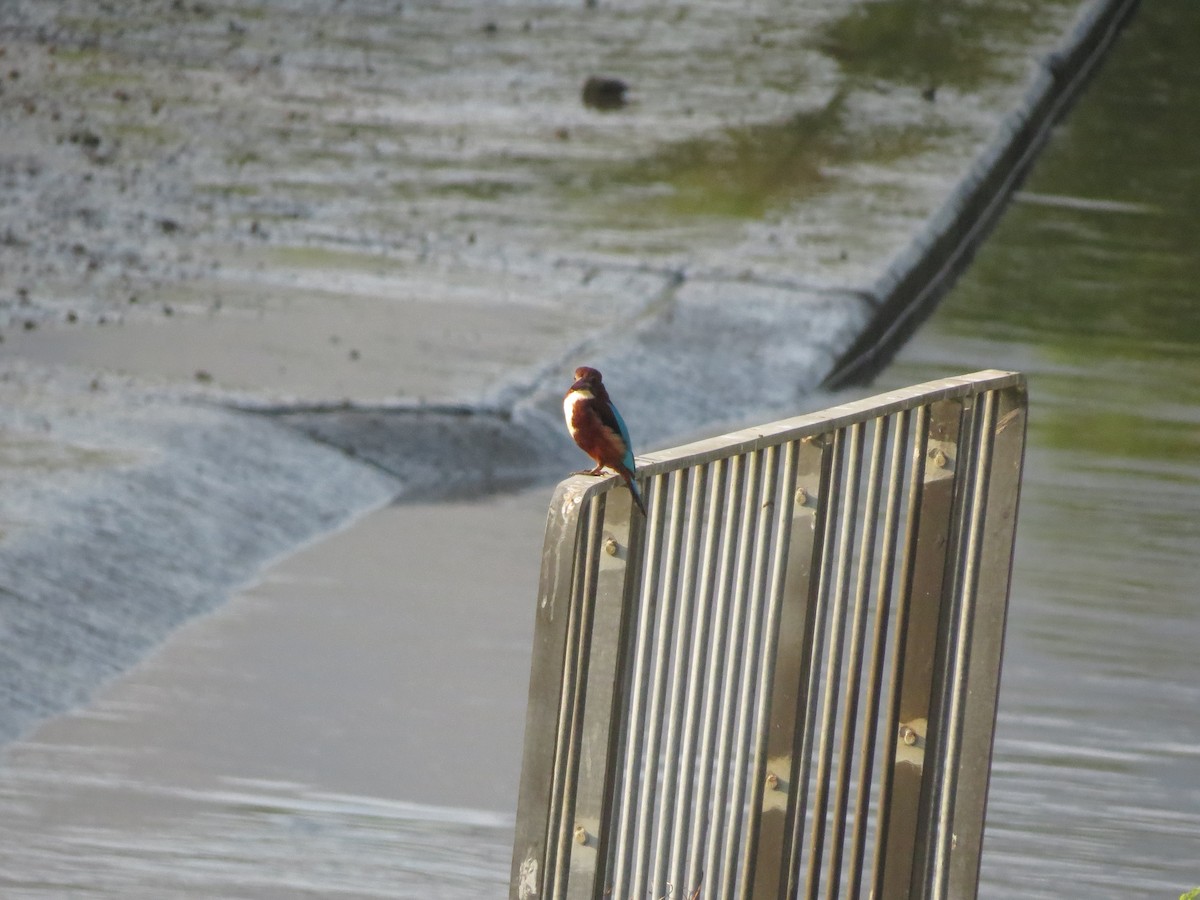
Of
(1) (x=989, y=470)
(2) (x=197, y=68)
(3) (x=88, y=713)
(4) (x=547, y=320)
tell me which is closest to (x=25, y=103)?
(2) (x=197, y=68)

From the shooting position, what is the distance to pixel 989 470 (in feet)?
12.1

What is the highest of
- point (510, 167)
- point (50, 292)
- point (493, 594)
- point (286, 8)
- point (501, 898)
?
point (286, 8)

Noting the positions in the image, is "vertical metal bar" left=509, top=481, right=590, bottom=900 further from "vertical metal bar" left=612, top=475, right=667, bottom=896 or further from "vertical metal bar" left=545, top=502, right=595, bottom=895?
"vertical metal bar" left=612, top=475, right=667, bottom=896

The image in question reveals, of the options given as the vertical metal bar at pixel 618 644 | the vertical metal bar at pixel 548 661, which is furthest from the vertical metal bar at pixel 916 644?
the vertical metal bar at pixel 548 661

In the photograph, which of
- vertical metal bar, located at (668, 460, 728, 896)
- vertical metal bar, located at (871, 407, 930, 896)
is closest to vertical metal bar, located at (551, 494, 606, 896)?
vertical metal bar, located at (668, 460, 728, 896)

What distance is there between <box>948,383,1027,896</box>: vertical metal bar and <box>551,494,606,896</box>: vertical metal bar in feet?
3.77

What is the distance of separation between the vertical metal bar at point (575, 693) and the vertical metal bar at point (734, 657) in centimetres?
36

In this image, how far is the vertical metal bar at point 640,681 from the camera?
2803 millimetres

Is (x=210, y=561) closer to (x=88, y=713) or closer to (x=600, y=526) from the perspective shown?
(x=88, y=713)

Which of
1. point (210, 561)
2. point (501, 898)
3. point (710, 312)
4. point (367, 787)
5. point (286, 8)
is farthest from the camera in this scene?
point (286, 8)

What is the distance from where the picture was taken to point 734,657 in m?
3.03

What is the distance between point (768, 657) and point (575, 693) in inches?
21.4

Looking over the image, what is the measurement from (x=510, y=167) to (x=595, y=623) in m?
9.49

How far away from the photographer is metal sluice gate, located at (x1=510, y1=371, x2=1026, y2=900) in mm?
2664
